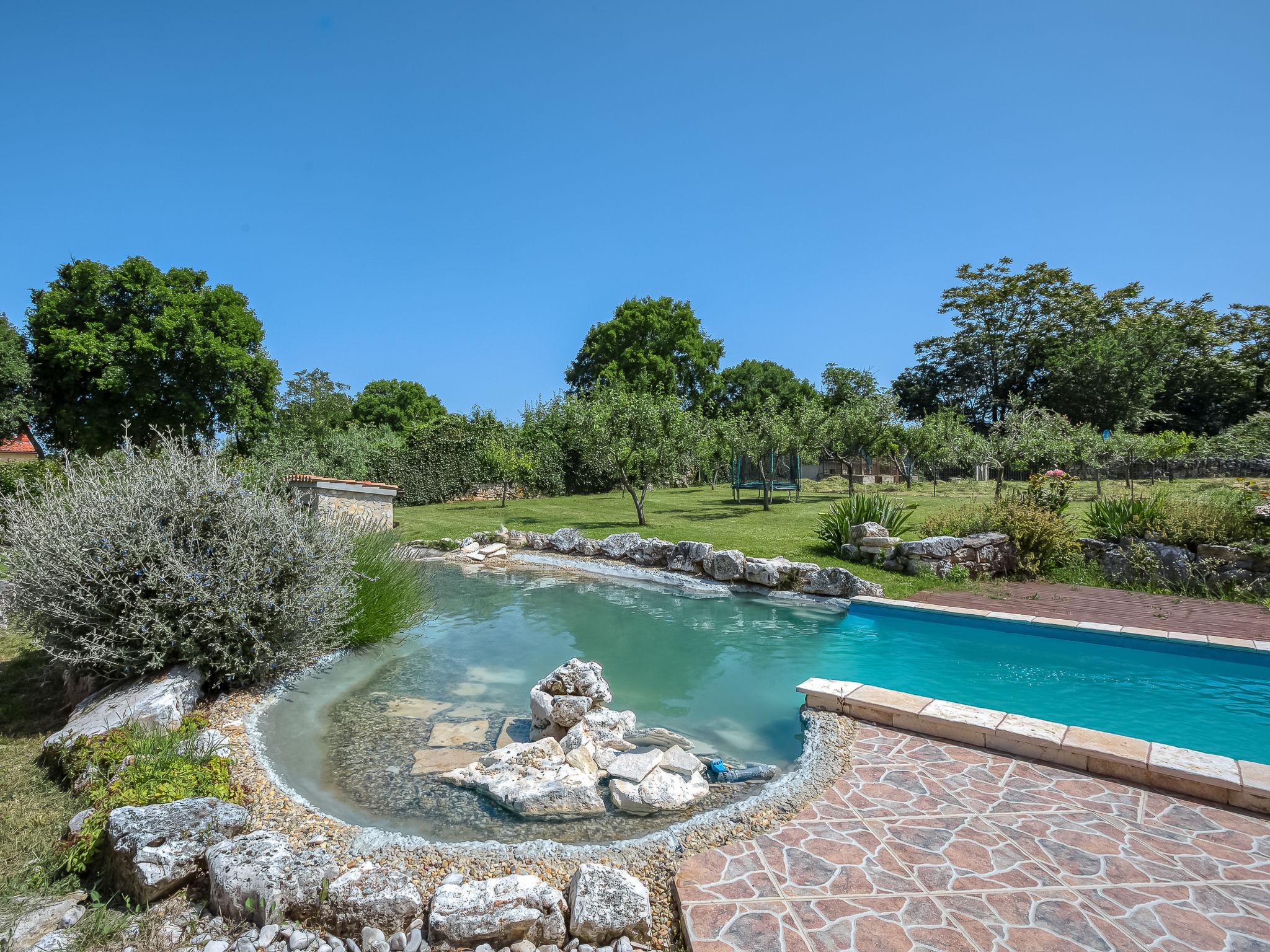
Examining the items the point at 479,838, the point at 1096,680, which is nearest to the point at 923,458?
the point at 1096,680

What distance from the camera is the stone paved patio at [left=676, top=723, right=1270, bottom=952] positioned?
9.14ft

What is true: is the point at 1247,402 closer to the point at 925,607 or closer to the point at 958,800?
the point at 925,607

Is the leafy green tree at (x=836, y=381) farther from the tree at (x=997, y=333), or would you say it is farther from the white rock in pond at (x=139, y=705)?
the white rock in pond at (x=139, y=705)

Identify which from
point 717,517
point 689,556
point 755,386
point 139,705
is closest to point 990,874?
point 139,705

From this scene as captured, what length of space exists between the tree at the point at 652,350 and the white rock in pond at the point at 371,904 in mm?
34017

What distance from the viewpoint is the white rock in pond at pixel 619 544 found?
13852 millimetres

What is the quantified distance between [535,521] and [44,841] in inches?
594

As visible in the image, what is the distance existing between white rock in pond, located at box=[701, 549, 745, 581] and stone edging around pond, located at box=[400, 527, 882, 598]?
0.04 feet

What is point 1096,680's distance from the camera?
704 cm

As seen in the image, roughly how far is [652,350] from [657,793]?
35.7 meters

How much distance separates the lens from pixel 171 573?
5.25 m

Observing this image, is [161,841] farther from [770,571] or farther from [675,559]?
[675,559]

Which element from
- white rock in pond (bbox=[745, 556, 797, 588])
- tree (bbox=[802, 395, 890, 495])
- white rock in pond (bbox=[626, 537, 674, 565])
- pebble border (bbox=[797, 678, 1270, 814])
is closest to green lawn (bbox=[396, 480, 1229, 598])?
white rock in pond (bbox=[745, 556, 797, 588])

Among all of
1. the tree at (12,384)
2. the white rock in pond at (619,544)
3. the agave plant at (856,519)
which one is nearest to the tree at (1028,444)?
the agave plant at (856,519)
